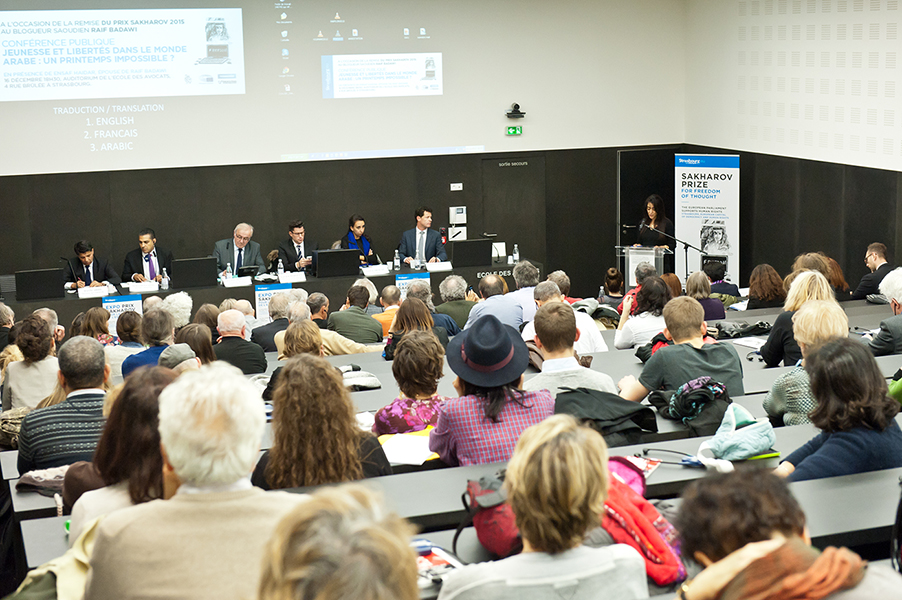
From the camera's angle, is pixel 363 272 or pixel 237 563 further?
pixel 363 272

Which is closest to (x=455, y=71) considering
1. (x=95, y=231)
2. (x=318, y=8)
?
(x=318, y=8)

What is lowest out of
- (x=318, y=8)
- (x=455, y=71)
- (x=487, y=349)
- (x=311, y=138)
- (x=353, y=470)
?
(x=353, y=470)

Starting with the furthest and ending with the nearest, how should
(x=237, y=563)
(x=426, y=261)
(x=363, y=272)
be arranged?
1. (x=426, y=261)
2. (x=363, y=272)
3. (x=237, y=563)

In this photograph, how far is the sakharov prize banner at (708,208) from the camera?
35.0ft

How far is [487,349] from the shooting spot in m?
3.27

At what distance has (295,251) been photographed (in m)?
10.0

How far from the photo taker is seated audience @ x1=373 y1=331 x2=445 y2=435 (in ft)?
12.5

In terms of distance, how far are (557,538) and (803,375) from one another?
7.79 feet

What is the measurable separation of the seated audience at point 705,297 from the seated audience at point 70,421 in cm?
468

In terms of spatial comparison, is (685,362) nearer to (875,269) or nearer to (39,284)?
(875,269)

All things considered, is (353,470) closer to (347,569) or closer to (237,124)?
(347,569)

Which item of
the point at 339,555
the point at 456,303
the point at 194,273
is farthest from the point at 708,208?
the point at 339,555

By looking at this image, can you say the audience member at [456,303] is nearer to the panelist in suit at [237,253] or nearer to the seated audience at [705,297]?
the seated audience at [705,297]

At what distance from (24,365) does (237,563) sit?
3.62 metres
